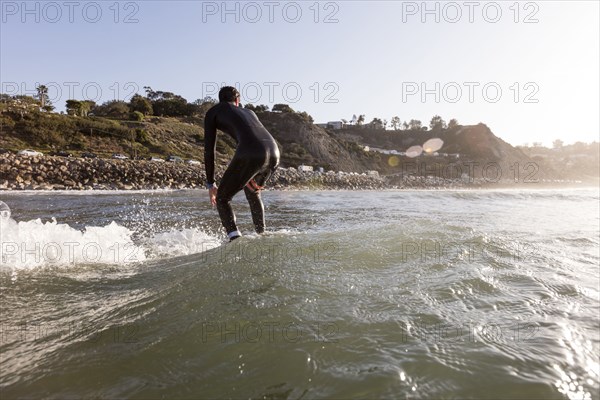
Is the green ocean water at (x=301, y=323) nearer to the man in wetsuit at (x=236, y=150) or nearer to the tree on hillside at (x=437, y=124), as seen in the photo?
the man in wetsuit at (x=236, y=150)

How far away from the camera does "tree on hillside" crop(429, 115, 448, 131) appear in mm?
144475

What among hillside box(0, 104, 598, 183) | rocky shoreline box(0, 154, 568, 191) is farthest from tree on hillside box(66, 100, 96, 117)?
rocky shoreline box(0, 154, 568, 191)

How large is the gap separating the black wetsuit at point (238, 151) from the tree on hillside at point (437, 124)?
150m

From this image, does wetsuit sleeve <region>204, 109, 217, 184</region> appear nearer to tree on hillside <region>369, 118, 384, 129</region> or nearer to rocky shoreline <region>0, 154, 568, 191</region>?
rocky shoreline <region>0, 154, 568, 191</region>

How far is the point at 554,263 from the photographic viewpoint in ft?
12.9

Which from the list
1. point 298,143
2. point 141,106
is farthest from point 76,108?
point 298,143

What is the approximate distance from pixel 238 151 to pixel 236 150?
0.20m

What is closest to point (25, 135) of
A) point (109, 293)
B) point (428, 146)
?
point (109, 293)

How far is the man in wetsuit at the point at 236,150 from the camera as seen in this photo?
16.8 ft

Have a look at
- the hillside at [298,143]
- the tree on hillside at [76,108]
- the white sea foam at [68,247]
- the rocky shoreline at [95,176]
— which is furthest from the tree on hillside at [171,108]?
the white sea foam at [68,247]

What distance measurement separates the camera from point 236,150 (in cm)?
530

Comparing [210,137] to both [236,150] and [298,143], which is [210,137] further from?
[298,143]

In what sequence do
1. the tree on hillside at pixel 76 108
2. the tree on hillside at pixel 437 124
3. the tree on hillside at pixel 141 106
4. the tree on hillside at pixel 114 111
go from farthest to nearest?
1. the tree on hillside at pixel 437 124
2. the tree on hillside at pixel 141 106
3. the tree on hillside at pixel 114 111
4. the tree on hillside at pixel 76 108

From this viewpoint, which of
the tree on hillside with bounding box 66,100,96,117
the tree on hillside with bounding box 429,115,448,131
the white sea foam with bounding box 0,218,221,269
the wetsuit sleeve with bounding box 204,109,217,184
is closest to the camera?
the white sea foam with bounding box 0,218,221,269
